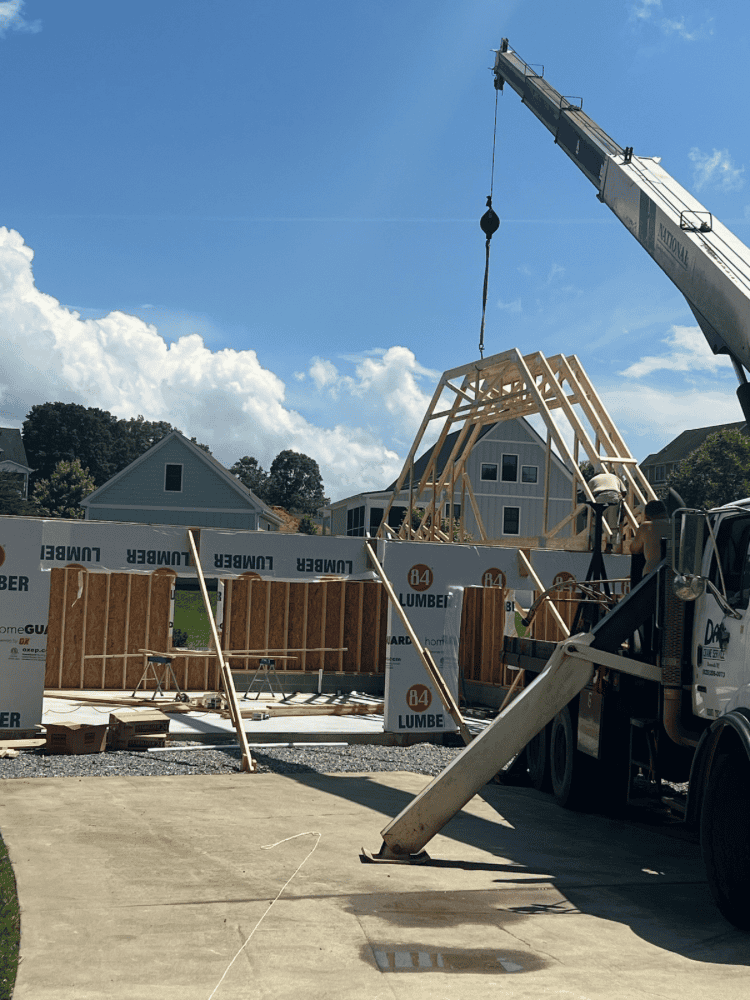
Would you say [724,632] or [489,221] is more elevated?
[489,221]

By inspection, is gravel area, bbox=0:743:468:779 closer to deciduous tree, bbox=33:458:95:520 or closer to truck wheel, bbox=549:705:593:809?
truck wheel, bbox=549:705:593:809

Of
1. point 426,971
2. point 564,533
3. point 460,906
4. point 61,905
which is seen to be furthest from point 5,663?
point 564,533

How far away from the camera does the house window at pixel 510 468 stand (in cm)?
4359

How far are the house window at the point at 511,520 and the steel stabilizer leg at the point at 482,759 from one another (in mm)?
35499

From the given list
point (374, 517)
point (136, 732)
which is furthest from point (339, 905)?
point (374, 517)

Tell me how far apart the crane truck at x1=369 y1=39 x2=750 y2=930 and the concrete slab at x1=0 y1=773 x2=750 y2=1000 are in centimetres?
54

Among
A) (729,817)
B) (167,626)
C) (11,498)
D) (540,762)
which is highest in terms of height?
(11,498)

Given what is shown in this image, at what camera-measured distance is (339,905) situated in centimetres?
661

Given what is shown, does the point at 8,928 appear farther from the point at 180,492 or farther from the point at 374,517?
the point at 374,517

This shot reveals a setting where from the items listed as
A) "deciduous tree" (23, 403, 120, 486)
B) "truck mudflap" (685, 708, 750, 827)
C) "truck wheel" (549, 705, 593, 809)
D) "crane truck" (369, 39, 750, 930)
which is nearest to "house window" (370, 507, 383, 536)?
"crane truck" (369, 39, 750, 930)

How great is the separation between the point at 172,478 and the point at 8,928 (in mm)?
34779

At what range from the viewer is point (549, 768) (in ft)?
35.8

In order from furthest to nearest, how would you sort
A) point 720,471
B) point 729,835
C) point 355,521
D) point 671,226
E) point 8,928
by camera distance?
point 720,471 < point 355,521 < point 671,226 < point 729,835 < point 8,928

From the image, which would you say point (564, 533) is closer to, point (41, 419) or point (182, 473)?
point (182, 473)
